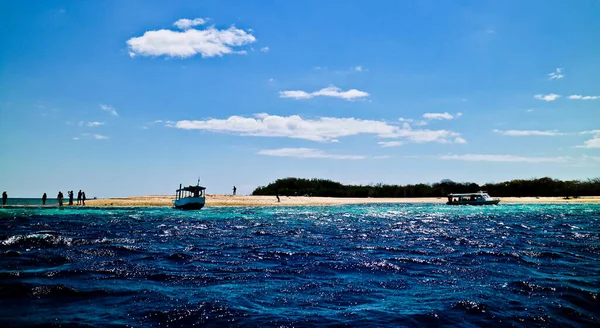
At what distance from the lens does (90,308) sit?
9.46 metres

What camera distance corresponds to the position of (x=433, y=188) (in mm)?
128250

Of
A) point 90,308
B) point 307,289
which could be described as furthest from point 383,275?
point 90,308

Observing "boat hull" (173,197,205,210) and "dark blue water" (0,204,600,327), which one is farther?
"boat hull" (173,197,205,210)

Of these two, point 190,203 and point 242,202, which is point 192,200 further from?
point 242,202

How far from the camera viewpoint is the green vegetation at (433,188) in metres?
109

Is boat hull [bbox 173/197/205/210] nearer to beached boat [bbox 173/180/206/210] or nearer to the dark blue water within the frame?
beached boat [bbox 173/180/206/210]

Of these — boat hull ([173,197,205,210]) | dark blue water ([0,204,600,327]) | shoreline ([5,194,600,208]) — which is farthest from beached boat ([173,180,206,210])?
dark blue water ([0,204,600,327])

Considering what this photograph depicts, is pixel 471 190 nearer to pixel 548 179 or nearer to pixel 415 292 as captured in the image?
pixel 548 179

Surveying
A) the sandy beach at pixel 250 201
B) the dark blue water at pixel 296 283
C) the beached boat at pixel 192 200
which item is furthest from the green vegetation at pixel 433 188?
the dark blue water at pixel 296 283

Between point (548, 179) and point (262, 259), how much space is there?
12023 cm

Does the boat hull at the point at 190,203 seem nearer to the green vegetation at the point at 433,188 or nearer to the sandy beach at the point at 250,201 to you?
the sandy beach at the point at 250,201

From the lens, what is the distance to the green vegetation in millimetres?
108812

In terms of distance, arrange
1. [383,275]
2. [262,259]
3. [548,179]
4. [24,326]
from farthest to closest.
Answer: [548,179] < [262,259] < [383,275] < [24,326]

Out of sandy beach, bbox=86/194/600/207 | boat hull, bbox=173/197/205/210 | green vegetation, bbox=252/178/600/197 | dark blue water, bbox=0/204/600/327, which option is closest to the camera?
dark blue water, bbox=0/204/600/327
